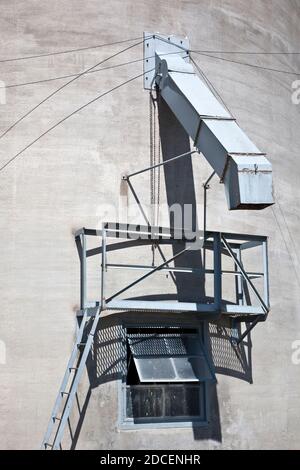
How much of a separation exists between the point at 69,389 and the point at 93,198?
3.08m

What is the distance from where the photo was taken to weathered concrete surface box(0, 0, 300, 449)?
11.8 meters

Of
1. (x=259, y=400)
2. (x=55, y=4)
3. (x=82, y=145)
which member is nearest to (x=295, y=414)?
(x=259, y=400)

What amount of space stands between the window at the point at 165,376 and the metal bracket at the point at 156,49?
431cm

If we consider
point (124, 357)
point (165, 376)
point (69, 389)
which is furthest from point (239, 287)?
point (69, 389)

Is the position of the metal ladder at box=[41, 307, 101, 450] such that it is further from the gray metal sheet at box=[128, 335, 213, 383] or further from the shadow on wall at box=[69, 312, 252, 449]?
the gray metal sheet at box=[128, 335, 213, 383]

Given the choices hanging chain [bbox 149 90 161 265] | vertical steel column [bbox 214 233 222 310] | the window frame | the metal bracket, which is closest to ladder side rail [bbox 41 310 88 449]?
the window frame

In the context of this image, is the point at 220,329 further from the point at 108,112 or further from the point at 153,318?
the point at 108,112

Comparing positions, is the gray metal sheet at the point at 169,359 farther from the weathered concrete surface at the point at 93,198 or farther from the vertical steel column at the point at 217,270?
the vertical steel column at the point at 217,270

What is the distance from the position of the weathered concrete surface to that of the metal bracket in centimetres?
15

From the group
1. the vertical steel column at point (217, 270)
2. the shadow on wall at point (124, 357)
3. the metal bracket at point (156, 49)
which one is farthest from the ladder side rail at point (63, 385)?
the metal bracket at point (156, 49)

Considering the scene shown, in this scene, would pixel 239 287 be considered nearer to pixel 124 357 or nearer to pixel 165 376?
pixel 165 376

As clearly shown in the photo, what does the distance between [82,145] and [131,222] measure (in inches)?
59.1

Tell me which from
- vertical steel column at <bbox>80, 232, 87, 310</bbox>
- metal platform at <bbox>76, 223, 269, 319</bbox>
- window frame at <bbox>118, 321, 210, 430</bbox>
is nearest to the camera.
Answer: metal platform at <bbox>76, 223, 269, 319</bbox>

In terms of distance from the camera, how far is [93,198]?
12.5 meters
